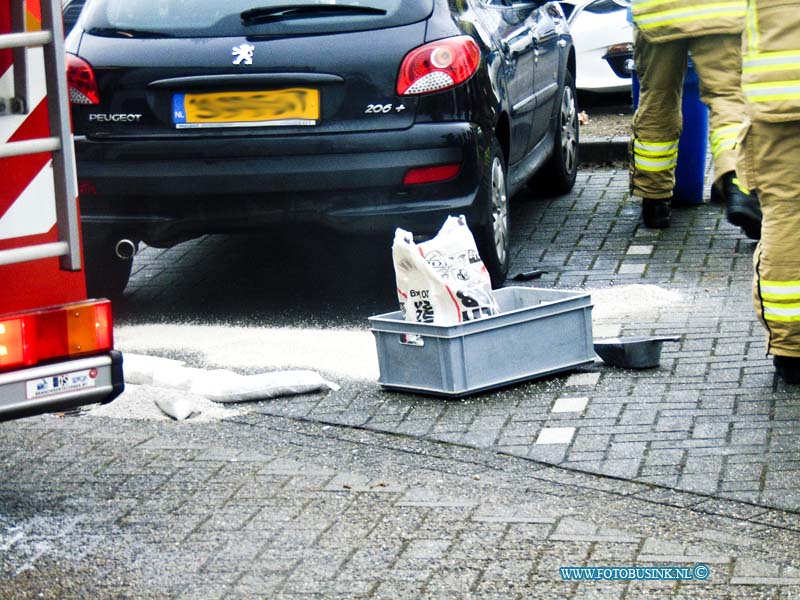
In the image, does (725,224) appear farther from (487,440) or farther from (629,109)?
(629,109)

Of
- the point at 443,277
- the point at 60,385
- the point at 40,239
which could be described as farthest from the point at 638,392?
the point at 40,239

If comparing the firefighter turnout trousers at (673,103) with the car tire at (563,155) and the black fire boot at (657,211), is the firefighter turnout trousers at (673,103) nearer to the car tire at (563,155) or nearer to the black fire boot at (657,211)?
the black fire boot at (657,211)

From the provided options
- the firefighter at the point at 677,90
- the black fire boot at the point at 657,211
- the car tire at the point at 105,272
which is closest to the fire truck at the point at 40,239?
the car tire at the point at 105,272

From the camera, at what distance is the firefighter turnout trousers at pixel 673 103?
756 cm

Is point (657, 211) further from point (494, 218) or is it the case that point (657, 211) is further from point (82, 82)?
point (82, 82)

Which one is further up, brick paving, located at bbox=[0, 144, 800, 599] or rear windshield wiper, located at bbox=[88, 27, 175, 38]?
rear windshield wiper, located at bbox=[88, 27, 175, 38]

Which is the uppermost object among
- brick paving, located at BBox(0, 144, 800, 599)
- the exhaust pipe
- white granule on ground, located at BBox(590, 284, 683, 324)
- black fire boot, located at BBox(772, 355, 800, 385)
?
the exhaust pipe

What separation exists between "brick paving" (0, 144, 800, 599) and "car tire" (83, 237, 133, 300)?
0.88 m

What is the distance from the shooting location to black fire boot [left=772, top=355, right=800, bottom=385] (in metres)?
5.46

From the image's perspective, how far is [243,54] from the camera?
644cm

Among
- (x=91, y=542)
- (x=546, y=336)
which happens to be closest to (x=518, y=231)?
(x=546, y=336)

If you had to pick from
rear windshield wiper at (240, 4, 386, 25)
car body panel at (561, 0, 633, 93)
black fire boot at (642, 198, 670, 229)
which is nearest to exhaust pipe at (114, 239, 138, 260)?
rear windshield wiper at (240, 4, 386, 25)

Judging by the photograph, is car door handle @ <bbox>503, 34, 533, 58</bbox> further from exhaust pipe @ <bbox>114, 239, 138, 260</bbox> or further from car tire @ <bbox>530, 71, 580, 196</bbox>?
exhaust pipe @ <bbox>114, 239, 138, 260</bbox>

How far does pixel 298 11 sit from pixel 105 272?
5.37 feet
